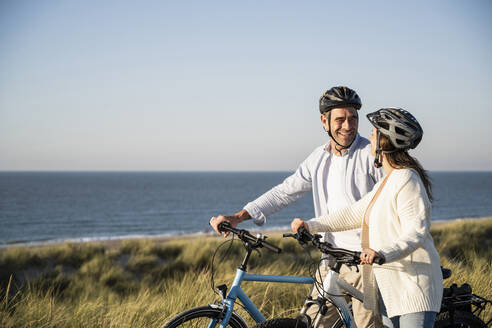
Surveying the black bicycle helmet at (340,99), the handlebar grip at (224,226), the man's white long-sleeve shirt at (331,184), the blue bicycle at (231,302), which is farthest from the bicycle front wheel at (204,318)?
the black bicycle helmet at (340,99)

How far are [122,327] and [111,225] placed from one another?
129 feet

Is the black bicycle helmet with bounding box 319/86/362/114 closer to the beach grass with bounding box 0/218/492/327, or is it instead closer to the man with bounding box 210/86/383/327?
the man with bounding box 210/86/383/327

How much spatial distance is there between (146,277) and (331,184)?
394 inches

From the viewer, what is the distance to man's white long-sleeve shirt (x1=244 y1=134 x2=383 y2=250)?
312 cm

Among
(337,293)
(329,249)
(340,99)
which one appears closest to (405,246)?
(329,249)

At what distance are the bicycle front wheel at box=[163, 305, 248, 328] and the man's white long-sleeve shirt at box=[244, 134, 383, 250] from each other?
70cm

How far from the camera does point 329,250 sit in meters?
2.53

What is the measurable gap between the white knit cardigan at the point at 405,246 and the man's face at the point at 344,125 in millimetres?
747

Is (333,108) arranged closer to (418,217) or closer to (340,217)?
(340,217)

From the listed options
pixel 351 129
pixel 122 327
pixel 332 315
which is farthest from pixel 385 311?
pixel 122 327

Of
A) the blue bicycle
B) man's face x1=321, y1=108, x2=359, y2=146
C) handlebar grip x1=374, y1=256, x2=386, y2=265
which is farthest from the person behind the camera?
man's face x1=321, y1=108, x2=359, y2=146

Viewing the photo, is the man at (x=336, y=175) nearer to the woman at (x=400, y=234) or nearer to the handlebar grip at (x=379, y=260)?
the woman at (x=400, y=234)

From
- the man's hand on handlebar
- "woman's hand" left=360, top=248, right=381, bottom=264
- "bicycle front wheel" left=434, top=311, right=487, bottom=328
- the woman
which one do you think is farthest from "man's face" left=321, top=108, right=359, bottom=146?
"bicycle front wheel" left=434, top=311, right=487, bottom=328

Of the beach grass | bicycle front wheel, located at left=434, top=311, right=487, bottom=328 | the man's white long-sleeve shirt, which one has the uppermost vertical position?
the man's white long-sleeve shirt
